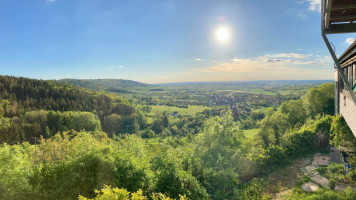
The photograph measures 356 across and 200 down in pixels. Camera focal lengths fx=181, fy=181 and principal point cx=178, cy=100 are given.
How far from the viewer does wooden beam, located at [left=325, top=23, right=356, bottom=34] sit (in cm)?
445

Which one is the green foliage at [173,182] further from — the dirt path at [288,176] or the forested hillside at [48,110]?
the forested hillside at [48,110]

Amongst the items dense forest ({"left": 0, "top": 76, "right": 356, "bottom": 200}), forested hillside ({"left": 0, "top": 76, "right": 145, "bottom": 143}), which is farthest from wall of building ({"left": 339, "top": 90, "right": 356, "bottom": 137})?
forested hillside ({"left": 0, "top": 76, "right": 145, "bottom": 143})

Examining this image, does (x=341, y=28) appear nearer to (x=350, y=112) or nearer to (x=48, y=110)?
(x=350, y=112)

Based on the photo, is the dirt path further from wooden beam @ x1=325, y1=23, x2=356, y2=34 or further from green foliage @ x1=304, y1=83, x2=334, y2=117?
green foliage @ x1=304, y1=83, x2=334, y2=117

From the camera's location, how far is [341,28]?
456cm

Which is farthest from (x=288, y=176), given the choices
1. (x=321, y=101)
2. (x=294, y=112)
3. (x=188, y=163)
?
(x=294, y=112)

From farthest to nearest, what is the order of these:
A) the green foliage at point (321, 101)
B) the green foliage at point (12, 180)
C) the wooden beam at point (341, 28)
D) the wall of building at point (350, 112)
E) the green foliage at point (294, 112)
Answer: the green foliage at point (294, 112), the green foliage at point (321, 101), the green foliage at point (12, 180), the wall of building at point (350, 112), the wooden beam at point (341, 28)

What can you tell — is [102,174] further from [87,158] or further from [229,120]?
[229,120]

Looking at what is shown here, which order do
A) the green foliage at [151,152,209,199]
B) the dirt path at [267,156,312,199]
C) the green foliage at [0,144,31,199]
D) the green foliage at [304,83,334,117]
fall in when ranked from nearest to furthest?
the green foliage at [0,144,31,199]
the green foliage at [151,152,209,199]
the dirt path at [267,156,312,199]
the green foliage at [304,83,334,117]

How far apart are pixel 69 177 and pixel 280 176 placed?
13666 millimetres

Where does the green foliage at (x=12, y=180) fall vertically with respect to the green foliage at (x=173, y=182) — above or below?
above

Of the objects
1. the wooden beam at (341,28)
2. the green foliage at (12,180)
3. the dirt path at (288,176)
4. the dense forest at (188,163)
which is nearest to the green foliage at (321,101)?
the dense forest at (188,163)

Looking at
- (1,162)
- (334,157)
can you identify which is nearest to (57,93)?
(1,162)

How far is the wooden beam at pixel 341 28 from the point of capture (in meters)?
4.45
